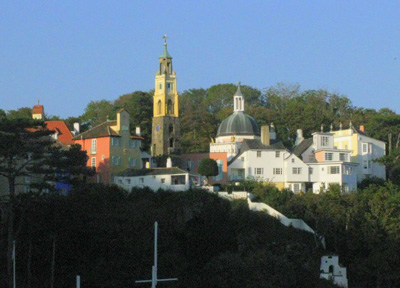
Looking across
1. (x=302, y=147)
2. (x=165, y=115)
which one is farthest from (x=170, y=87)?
(x=302, y=147)

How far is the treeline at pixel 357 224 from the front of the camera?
58156 millimetres

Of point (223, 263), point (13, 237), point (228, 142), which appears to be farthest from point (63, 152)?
point (228, 142)

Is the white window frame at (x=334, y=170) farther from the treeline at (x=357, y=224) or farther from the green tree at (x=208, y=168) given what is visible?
the green tree at (x=208, y=168)

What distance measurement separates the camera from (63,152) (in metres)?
57.6

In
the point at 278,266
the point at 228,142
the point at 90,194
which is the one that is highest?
the point at 228,142

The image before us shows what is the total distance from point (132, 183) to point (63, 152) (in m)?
9.51

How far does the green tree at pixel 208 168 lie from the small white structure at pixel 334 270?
13143 mm

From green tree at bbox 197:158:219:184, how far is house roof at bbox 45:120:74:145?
1032 cm

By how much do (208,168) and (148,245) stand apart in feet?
51.2

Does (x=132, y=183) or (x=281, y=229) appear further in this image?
(x=132, y=183)

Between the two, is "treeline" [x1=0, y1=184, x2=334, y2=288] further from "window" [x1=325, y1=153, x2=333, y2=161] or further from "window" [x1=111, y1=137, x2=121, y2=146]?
"window" [x1=325, y1=153, x2=333, y2=161]

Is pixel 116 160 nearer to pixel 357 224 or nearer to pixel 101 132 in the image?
pixel 101 132

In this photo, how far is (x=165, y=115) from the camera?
7406cm

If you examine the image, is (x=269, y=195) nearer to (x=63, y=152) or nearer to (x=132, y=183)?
(x=132, y=183)
